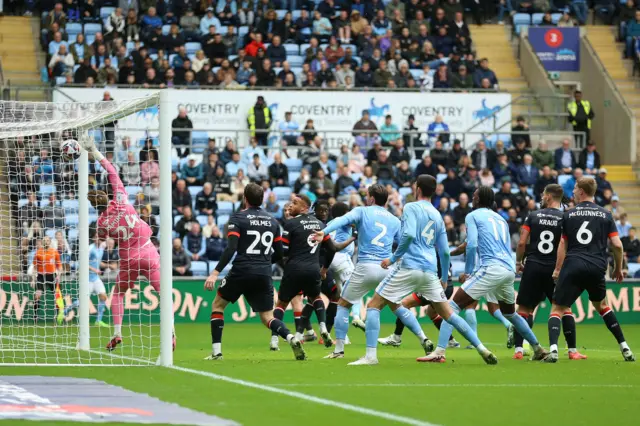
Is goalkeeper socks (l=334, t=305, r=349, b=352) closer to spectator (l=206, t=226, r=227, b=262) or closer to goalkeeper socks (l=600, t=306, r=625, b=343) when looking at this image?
goalkeeper socks (l=600, t=306, r=625, b=343)

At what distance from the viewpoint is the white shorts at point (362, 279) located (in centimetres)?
1423

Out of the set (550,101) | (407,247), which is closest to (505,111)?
(550,101)

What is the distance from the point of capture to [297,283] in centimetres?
1571

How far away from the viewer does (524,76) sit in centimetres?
3422

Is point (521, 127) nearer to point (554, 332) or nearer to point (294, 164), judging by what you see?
point (294, 164)

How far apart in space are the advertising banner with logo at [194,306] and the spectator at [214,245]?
148cm

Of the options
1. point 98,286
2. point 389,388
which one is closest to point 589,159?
point 98,286

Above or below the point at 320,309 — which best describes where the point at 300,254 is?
above

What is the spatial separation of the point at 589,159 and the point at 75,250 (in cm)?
1578

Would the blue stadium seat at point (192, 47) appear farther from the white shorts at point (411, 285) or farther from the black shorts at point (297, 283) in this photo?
the white shorts at point (411, 285)

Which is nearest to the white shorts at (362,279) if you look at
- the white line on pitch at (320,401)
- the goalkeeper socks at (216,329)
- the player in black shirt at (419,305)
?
the player in black shirt at (419,305)

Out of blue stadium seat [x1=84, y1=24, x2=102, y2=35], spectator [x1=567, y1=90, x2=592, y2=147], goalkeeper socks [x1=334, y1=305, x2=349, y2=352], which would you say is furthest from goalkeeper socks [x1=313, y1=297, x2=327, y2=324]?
spectator [x1=567, y1=90, x2=592, y2=147]

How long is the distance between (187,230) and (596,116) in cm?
1395

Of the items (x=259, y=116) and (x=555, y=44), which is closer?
(x=259, y=116)
